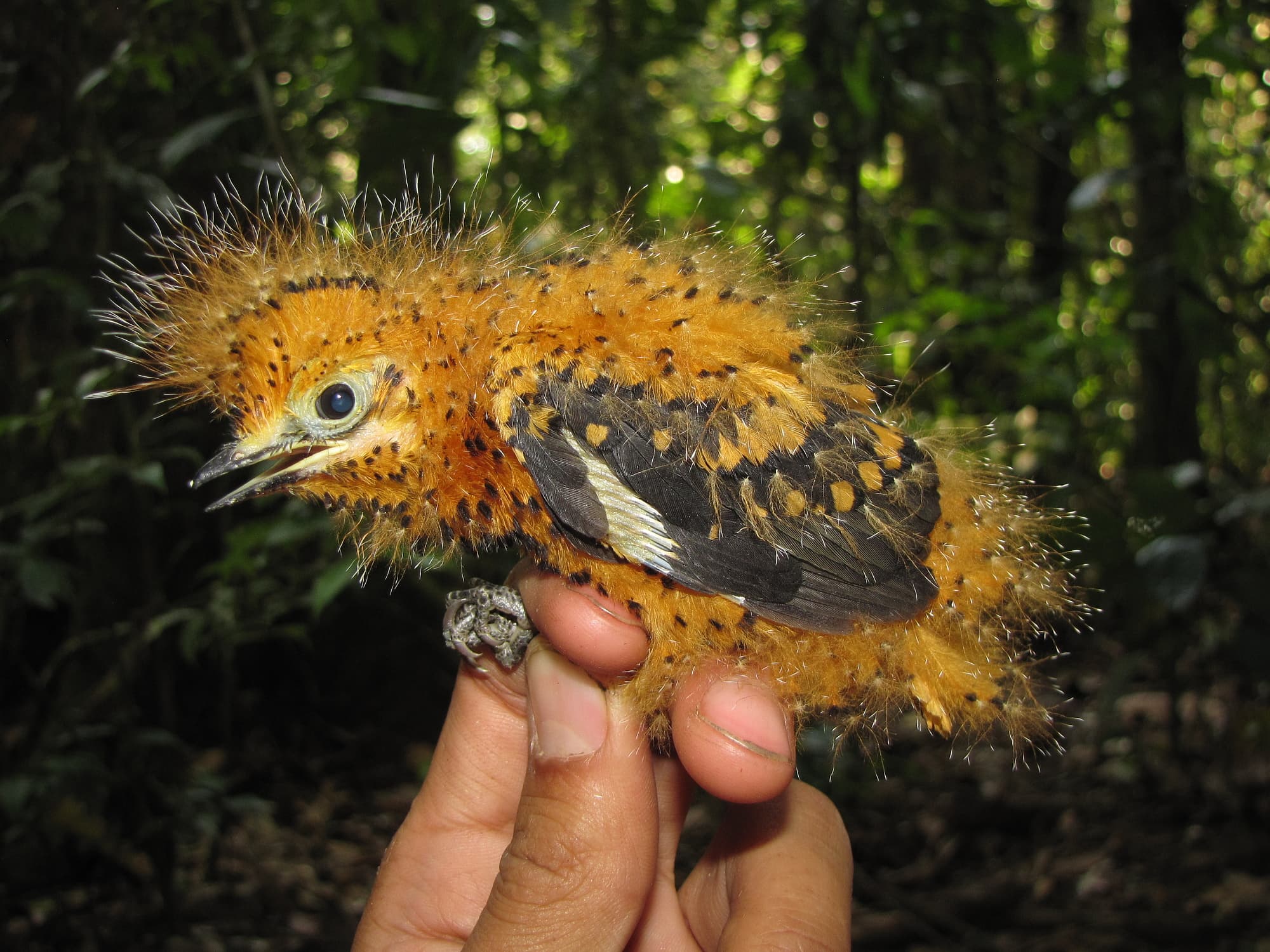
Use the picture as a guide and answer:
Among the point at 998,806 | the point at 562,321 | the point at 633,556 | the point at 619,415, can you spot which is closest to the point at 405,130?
the point at 562,321

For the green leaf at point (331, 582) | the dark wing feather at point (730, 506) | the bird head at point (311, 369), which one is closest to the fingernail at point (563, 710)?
the dark wing feather at point (730, 506)

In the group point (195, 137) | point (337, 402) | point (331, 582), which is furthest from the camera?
point (195, 137)

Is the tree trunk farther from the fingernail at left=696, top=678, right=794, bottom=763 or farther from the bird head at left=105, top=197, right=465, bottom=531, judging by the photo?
the bird head at left=105, top=197, right=465, bottom=531

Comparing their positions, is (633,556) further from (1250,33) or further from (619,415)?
Answer: (1250,33)

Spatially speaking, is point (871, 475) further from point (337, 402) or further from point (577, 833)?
point (337, 402)

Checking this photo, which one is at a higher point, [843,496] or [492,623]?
[843,496]

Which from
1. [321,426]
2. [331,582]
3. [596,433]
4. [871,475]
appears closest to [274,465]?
[321,426]
